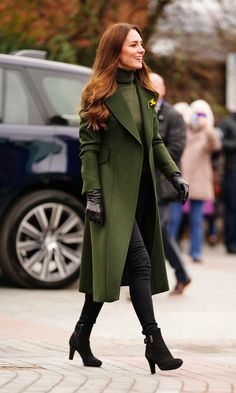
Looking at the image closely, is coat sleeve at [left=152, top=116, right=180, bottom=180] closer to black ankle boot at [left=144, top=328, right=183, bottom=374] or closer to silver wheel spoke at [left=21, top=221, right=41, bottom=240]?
black ankle boot at [left=144, top=328, right=183, bottom=374]

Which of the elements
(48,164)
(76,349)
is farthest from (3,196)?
(76,349)

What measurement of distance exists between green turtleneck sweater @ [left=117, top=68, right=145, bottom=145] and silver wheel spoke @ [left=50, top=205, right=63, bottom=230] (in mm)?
3955

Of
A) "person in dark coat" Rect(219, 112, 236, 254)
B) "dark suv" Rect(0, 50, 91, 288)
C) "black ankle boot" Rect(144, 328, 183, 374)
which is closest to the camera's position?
"black ankle boot" Rect(144, 328, 183, 374)

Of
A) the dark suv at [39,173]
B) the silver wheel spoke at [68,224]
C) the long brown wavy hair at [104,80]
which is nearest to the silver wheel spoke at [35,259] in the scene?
the dark suv at [39,173]

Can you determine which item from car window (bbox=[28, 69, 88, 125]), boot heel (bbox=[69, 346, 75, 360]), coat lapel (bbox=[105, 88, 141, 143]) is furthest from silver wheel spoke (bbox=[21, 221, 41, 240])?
coat lapel (bbox=[105, 88, 141, 143])

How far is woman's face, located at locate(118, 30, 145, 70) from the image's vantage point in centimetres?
695

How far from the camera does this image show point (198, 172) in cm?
1488

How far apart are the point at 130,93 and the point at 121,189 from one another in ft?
1.70

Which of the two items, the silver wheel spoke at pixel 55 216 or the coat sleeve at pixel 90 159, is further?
the silver wheel spoke at pixel 55 216

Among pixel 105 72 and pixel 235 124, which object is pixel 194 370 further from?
pixel 235 124

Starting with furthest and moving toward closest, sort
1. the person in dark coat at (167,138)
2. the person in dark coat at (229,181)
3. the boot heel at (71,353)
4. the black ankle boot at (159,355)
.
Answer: the person in dark coat at (229,181) → the person in dark coat at (167,138) → the boot heel at (71,353) → the black ankle boot at (159,355)

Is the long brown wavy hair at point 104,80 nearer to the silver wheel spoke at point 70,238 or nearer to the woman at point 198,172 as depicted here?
the silver wheel spoke at point 70,238

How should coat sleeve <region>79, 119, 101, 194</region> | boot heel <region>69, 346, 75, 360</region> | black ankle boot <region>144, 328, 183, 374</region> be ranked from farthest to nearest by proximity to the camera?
boot heel <region>69, 346, 75, 360</region>
coat sleeve <region>79, 119, 101, 194</region>
black ankle boot <region>144, 328, 183, 374</region>

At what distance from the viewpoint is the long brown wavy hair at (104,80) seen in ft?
22.6
